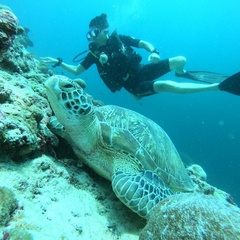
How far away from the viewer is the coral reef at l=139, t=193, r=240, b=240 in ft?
3.80

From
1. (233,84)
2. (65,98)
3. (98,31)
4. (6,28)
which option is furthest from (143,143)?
(98,31)

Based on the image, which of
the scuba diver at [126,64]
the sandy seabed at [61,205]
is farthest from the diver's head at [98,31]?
the sandy seabed at [61,205]

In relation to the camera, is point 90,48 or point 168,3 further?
point 168,3

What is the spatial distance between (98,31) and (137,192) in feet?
18.0

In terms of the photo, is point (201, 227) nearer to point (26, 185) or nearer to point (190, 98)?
point (26, 185)

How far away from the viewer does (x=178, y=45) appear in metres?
110

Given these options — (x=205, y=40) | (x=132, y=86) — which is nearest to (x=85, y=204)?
(x=132, y=86)

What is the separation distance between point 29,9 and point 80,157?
136094 mm

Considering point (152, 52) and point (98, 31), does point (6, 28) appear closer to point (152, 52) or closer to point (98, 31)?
point (152, 52)

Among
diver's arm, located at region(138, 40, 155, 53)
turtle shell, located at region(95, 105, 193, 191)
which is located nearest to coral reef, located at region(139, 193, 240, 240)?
turtle shell, located at region(95, 105, 193, 191)

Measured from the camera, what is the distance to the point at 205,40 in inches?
4274

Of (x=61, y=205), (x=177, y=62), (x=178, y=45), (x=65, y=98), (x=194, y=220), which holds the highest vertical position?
(x=178, y=45)

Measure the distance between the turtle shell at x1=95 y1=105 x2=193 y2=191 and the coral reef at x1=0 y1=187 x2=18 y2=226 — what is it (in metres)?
1.56

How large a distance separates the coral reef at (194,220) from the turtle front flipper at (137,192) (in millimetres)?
765
